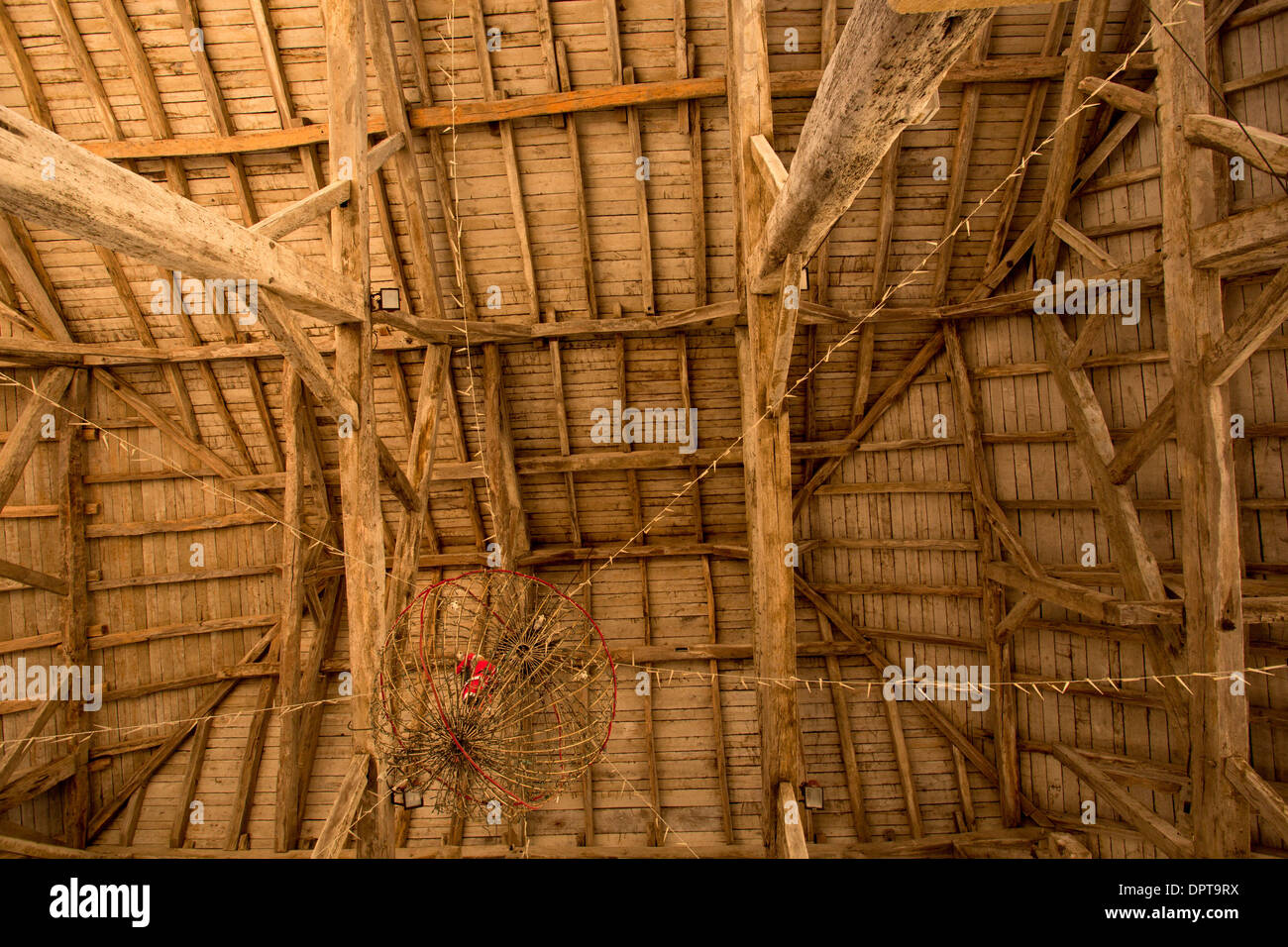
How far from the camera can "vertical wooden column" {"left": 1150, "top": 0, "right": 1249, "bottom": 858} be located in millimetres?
3148

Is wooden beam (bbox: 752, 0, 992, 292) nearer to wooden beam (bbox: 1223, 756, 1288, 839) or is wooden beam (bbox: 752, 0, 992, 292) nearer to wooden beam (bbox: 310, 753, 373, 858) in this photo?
wooden beam (bbox: 1223, 756, 1288, 839)

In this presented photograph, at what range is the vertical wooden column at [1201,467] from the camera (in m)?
3.15

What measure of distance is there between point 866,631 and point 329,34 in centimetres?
642

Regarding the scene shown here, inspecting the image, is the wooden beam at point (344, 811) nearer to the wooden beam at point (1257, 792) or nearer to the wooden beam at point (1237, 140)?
the wooden beam at point (1257, 792)

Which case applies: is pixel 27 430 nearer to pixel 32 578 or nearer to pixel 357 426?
pixel 32 578

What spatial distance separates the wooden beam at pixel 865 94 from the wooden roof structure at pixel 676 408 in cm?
20

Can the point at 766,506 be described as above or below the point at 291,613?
above

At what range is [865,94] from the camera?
147 cm

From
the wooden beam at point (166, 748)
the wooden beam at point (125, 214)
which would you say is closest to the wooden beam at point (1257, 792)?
the wooden beam at point (125, 214)

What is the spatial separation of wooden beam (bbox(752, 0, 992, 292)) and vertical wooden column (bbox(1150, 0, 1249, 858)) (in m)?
2.27

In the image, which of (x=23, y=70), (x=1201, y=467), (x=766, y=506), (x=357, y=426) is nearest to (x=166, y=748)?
(x=357, y=426)

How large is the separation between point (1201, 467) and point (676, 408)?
3889 mm

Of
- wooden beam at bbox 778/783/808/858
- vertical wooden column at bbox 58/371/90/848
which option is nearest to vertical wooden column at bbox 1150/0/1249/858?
wooden beam at bbox 778/783/808/858

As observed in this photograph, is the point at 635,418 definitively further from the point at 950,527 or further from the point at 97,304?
the point at 97,304
